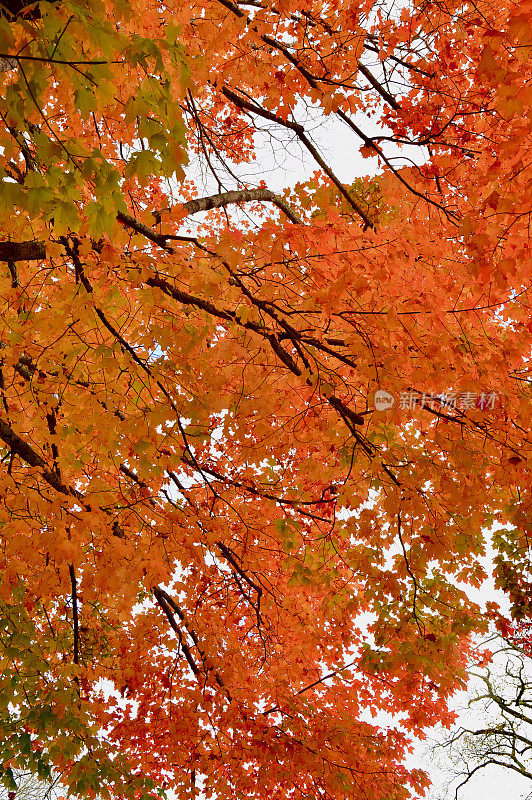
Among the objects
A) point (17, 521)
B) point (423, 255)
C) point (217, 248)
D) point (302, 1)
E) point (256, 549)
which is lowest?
point (17, 521)

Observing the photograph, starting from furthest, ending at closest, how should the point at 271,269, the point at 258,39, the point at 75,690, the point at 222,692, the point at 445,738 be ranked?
the point at 445,738 → the point at 222,692 → the point at 75,690 → the point at 271,269 → the point at 258,39

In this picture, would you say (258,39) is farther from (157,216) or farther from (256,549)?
(256,549)

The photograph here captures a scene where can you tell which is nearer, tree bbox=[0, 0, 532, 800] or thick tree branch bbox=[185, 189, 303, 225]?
tree bbox=[0, 0, 532, 800]

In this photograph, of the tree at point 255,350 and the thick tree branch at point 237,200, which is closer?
the tree at point 255,350

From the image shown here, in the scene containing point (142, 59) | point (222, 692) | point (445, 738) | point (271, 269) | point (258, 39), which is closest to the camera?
point (142, 59)

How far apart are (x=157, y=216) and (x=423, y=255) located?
5.42 feet

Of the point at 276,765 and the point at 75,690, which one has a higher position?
the point at 75,690

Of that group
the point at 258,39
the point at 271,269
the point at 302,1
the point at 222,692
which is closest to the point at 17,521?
the point at 271,269

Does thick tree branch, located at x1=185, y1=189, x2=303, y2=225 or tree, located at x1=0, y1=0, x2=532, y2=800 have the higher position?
thick tree branch, located at x1=185, y1=189, x2=303, y2=225

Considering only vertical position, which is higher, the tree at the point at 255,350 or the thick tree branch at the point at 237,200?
the thick tree branch at the point at 237,200

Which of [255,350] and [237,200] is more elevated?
[237,200]

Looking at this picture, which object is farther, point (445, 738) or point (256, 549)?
point (445, 738)

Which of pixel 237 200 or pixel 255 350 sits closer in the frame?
pixel 255 350

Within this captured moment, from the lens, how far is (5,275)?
4.04 m
